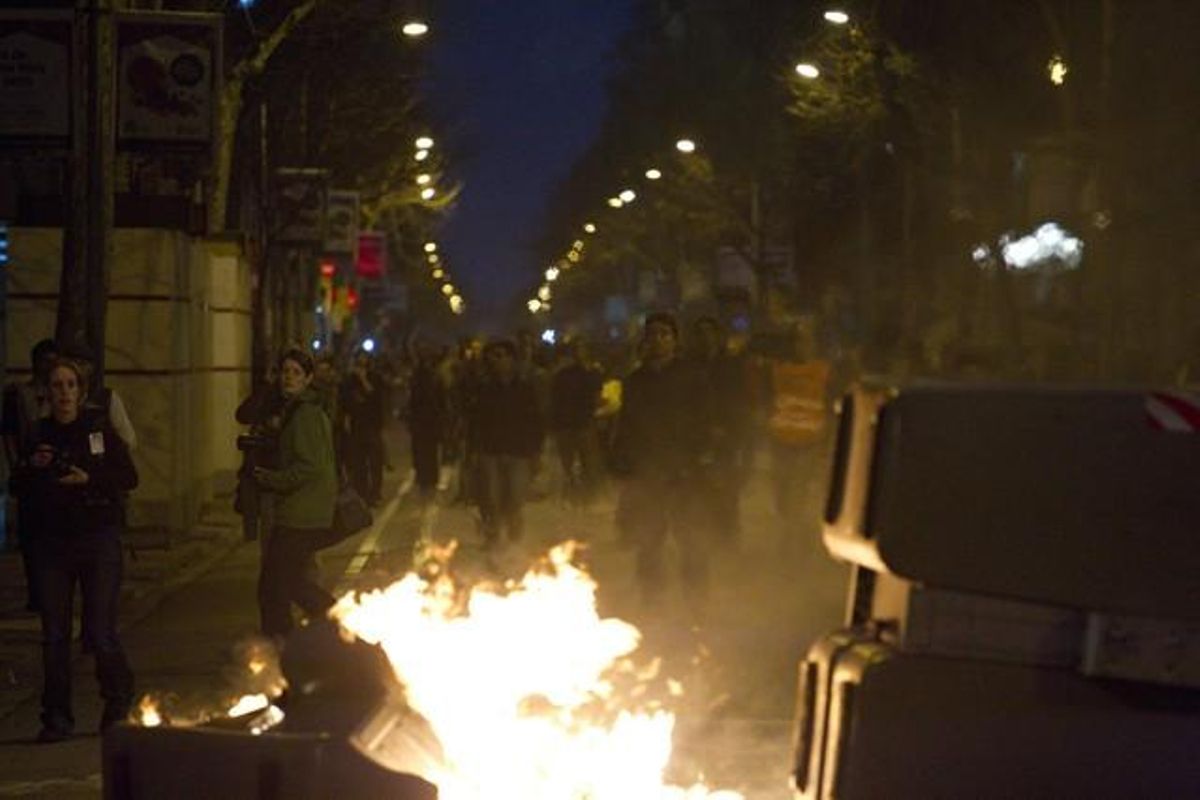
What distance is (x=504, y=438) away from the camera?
17.7 m

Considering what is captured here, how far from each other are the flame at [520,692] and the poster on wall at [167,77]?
8.28 metres

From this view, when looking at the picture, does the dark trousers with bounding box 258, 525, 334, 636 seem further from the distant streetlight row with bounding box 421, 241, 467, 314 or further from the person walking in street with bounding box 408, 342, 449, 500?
the distant streetlight row with bounding box 421, 241, 467, 314

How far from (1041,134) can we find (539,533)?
1501 cm

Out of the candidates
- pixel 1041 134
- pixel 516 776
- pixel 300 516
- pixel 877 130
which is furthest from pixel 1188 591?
pixel 877 130

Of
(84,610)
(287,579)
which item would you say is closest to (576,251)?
(287,579)

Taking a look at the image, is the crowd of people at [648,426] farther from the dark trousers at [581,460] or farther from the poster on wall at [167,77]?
the poster on wall at [167,77]

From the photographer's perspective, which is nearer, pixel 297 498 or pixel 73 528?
pixel 73 528

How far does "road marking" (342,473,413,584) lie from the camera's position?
1842cm

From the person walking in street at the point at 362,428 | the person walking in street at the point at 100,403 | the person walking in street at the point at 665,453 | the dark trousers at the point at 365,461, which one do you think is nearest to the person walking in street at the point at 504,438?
the person walking in street at the point at 665,453

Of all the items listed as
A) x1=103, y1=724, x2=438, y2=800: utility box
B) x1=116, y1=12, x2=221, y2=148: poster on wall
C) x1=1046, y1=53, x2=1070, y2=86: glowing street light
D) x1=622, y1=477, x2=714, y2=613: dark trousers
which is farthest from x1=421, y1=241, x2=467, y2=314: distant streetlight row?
x1=103, y1=724, x2=438, y2=800: utility box

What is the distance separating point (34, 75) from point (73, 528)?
21.7 feet

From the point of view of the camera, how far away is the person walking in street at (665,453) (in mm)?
12852

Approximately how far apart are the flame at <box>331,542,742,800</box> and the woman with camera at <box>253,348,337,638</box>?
116 inches

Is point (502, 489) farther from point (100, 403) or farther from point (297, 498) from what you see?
point (100, 403)
